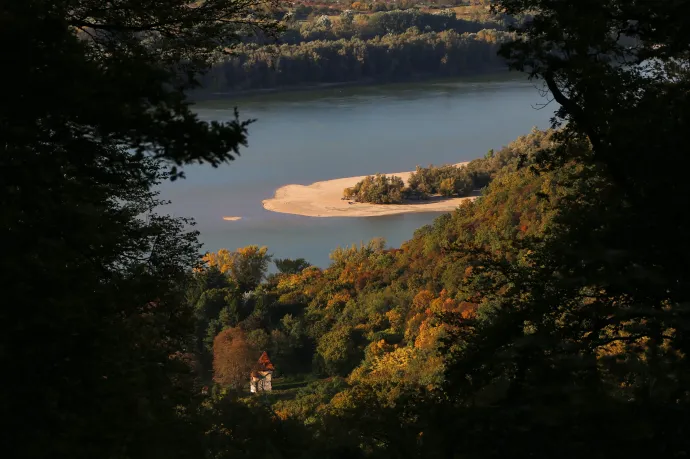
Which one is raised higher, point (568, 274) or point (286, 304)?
point (568, 274)

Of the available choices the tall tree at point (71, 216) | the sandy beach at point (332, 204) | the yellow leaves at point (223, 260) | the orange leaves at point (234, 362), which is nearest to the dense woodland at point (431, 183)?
the sandy beach at point (332, 204)

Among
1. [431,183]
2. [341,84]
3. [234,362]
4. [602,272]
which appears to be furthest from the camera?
[341,84]

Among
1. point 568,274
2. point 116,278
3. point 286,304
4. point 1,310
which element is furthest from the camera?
point 286,304

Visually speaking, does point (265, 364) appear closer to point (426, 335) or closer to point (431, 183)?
point (426, 335)

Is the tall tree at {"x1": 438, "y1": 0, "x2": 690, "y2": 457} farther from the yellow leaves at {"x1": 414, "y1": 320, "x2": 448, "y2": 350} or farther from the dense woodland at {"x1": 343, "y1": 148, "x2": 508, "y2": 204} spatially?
the dense woodland at {"x1": 343, "y1": 148, "x2": 508, "y2": 204}

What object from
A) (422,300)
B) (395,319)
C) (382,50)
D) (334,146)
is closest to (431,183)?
(334,146)

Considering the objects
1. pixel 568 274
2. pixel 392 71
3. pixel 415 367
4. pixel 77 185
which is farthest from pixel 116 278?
pixel 392 71

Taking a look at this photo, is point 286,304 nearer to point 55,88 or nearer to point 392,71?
point 55,88
